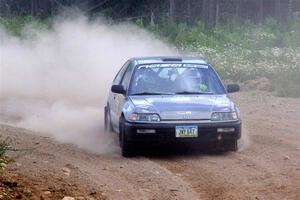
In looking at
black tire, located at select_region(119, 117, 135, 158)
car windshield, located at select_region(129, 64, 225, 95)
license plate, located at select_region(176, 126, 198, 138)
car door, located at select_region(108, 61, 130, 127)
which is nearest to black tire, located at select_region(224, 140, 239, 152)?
license plate, located at select_region(176, 126, 198, 138)

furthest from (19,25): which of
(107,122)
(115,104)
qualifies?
(115,104)

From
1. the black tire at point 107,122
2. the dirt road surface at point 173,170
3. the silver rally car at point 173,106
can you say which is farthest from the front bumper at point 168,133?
the black tire at point 107,122

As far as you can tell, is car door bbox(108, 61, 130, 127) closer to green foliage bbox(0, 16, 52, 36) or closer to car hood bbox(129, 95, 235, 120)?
car hood bbox(129, 95, 235, 120)

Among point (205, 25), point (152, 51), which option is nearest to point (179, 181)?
point (152, 51)

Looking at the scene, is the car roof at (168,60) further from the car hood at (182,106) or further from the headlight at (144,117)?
the headlight at (144,117)

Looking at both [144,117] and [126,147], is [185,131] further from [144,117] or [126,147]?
[126,147]

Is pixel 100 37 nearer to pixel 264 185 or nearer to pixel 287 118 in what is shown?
pixel 287 118

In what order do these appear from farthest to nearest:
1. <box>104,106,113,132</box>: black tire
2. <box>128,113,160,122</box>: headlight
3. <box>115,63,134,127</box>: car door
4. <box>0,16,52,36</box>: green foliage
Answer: <box>0,16,52,36</box>: green foliage, <box>104,106,113,132</box>: black tire, <box>115,63,134,127</box>: car door, <box>128,113,160,122</box>: headlight

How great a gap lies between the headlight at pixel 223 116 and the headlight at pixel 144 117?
2.82ft

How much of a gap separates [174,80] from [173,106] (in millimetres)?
1166

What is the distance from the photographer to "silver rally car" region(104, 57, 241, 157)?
12156 millimetres

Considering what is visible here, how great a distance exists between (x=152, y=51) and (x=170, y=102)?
41.7 ft

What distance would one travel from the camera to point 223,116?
12422 mm

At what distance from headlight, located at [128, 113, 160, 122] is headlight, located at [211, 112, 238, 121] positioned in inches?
33.8
